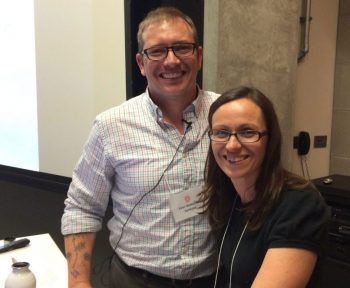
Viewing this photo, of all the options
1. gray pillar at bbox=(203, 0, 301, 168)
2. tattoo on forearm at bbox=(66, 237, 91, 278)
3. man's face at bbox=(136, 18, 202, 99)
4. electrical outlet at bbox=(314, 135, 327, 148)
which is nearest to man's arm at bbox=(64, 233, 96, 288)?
tattoo on forearm at bbox=(66, 237, 91, 278)

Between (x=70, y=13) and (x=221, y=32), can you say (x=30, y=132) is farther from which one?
(x=221, y=32)

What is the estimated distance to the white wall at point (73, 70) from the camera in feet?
10.2

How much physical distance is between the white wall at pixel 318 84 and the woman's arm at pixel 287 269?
7.53 ft

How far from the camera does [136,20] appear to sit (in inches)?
116

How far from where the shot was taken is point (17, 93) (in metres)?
3.89

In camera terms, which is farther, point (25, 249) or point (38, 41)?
point (38, 41)

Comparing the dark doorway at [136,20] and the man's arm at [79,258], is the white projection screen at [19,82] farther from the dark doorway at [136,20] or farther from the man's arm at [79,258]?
the man's arm at [79,258]

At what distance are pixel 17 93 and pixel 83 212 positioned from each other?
258 cm

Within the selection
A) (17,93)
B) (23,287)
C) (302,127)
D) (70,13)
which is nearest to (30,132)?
(17,93)

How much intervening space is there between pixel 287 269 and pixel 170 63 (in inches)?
30.5

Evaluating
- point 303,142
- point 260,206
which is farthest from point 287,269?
point 303,142

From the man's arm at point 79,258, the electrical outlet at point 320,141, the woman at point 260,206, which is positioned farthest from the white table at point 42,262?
the electrical outlet at point 320,141

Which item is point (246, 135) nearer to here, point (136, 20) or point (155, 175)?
point (155, 175)

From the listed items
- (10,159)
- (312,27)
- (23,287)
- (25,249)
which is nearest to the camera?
(23,287)
